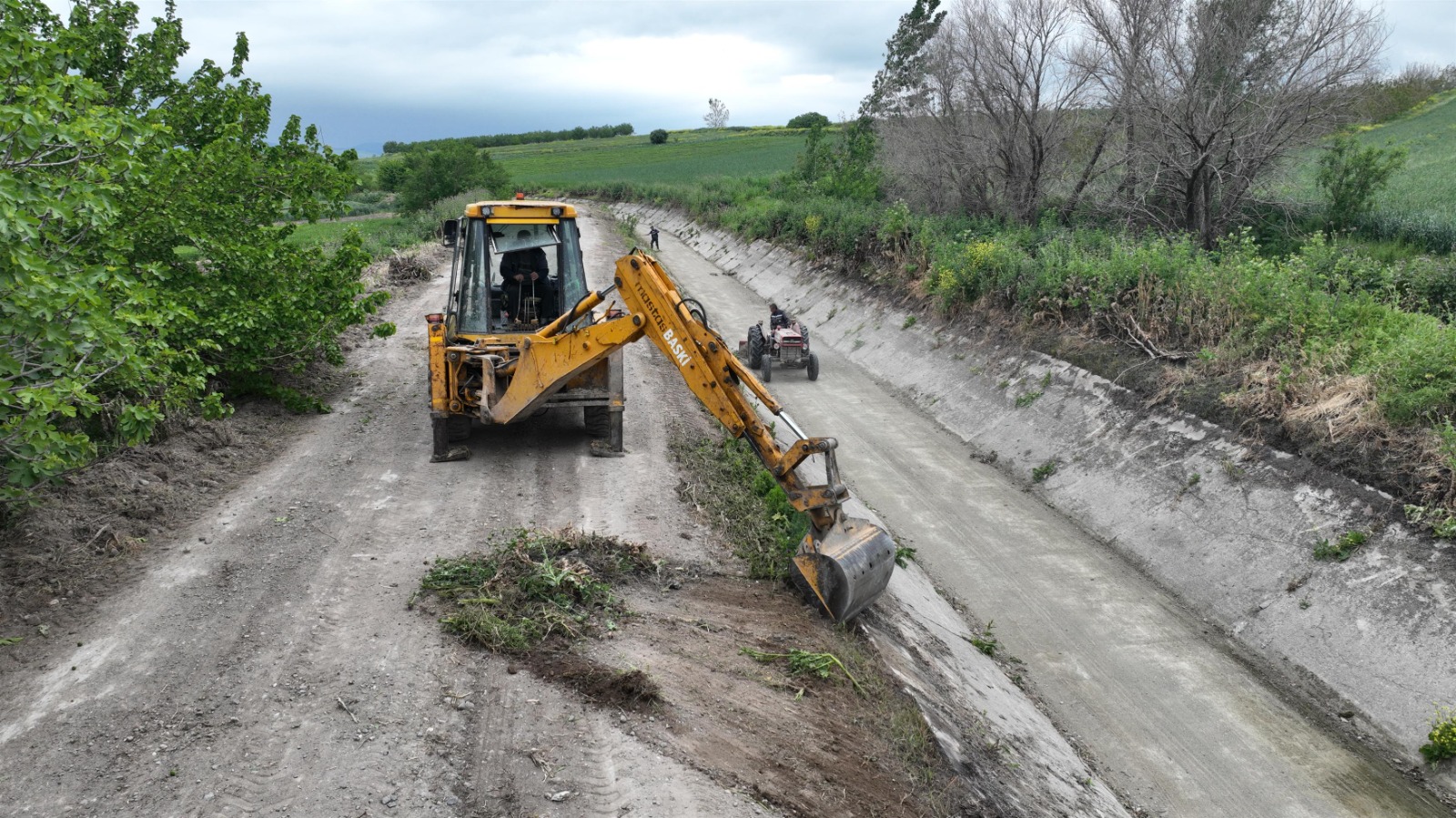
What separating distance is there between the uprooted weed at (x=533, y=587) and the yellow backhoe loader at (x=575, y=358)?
1.82 metres

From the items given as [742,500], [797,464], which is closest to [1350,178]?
[742,500]

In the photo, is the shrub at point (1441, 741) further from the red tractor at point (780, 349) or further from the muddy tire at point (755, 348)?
the muddy tire at point (755, 348)

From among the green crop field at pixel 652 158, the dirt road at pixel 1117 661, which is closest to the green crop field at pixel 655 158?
the green crop field at pixel 652 158

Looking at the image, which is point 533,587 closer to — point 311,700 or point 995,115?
point 311,700

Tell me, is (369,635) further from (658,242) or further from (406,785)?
(658,242)

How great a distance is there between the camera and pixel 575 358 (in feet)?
35.4

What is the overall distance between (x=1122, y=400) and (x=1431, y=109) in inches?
1794

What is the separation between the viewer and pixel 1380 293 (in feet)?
51.2

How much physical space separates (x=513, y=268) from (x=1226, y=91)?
60.0 feet

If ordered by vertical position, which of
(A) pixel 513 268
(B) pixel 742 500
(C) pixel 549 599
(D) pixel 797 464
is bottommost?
(B) pixel 742 500

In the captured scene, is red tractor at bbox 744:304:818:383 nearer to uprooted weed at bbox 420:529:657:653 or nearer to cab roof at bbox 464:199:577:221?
cab roof at bbox 464:199:577:221

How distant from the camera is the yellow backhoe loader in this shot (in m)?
8.41

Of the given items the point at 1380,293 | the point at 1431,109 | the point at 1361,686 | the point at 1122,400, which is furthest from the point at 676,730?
the point at 1431,109

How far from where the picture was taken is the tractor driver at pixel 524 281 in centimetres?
1271
